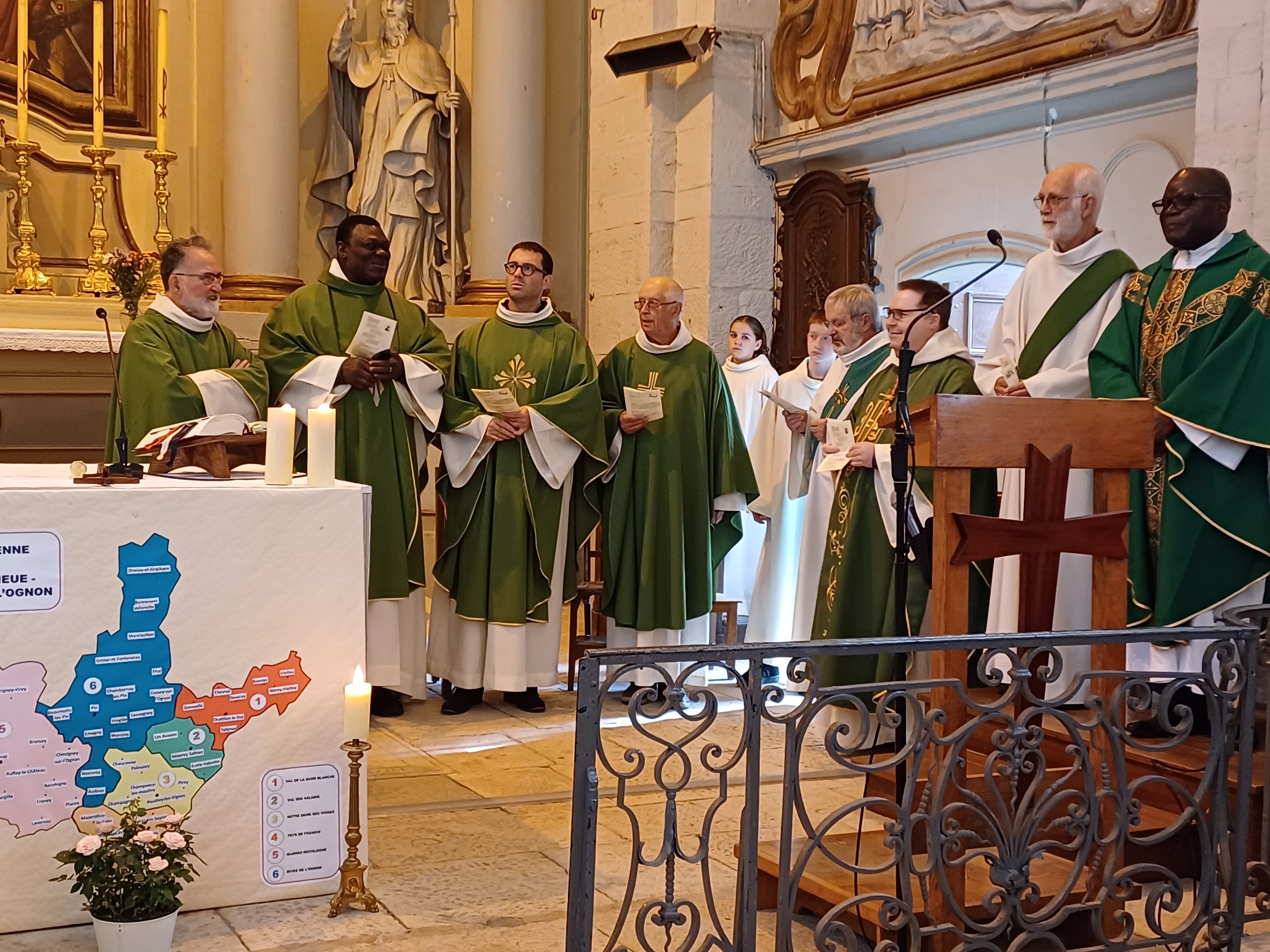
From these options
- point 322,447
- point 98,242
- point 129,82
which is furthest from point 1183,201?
point 129,82

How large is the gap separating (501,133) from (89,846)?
6.63 metres

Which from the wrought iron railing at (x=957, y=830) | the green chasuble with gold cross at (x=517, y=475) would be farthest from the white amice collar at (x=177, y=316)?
the wrought iron railing at (x=957, y=830)

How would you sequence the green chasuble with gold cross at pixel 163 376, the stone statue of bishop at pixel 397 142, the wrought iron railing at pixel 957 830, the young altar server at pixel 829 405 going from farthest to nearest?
the stone statue of bishop at pixel 397 142
the young altar server at pixel 829 405
the green chasuble with gold cross at pixel 163 376
the wrought iron railing at pixel 957 830

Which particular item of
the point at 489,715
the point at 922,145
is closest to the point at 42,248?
the point at 489,715

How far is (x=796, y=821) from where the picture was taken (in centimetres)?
438

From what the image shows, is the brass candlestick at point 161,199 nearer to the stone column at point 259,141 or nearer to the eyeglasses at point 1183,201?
the stone column at point 259,141

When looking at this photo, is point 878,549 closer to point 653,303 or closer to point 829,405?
point 829,405

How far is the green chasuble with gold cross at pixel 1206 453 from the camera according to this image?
Result: 13.8 ft

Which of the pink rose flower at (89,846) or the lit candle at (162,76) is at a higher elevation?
the lit candle at (162,76)

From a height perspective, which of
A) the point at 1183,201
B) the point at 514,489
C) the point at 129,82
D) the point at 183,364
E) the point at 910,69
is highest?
the point at 129,82

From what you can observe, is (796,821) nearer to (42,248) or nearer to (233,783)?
(233,783)

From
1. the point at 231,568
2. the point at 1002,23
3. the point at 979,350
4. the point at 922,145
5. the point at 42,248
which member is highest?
the point at 1002,23

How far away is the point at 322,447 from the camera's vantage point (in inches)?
149

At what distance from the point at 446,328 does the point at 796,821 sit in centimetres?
519
